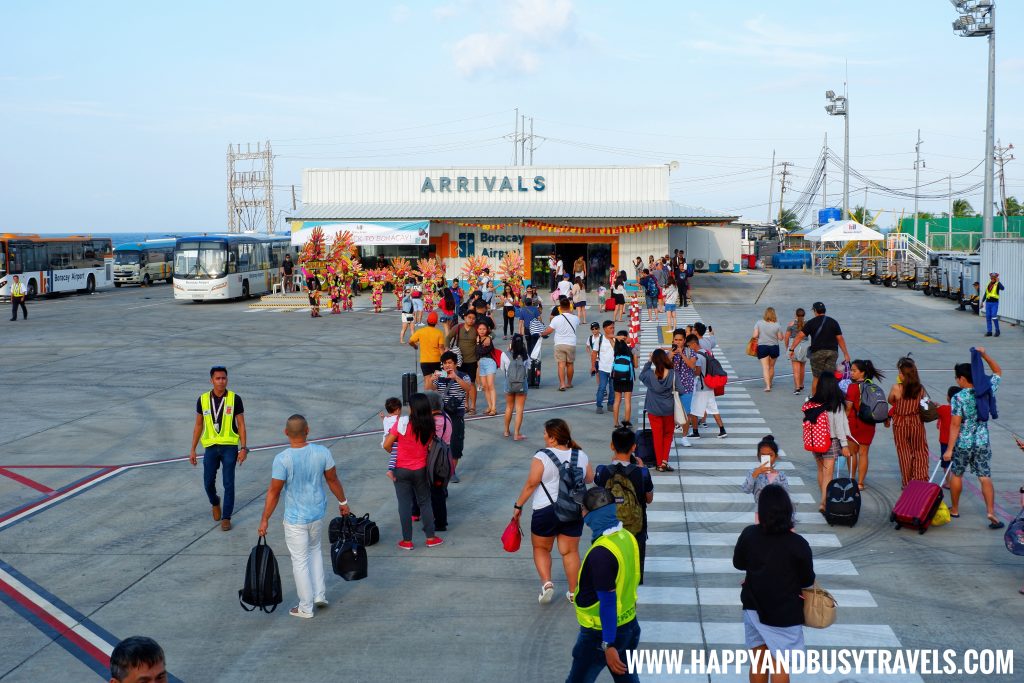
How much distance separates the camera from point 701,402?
48.1 feet

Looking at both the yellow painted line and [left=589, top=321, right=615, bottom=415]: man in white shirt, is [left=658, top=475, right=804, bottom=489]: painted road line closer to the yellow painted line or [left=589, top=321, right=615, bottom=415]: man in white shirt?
[left=589, top=321, right=615, bottom=415]: man in white shirt

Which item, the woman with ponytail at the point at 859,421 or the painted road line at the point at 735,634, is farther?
the woman with ponytail at the point at 859,421

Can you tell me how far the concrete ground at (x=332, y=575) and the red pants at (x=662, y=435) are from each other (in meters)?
0.40

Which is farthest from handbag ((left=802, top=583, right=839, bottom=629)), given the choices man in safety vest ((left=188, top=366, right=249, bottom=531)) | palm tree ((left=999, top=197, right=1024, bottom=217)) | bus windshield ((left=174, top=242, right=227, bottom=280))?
palm tree ((left=999, top=197, right=1024, bottom=217))

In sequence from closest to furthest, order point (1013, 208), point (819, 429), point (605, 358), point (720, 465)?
point (819, 429)
point (720, 465)
point (605, 358)
point (1013, 208)

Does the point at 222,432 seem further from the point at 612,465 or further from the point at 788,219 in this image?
the point at 788,219

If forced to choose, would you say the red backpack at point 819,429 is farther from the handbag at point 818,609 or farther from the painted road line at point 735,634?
the handbag at point 818,609

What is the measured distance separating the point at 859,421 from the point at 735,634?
173 inches

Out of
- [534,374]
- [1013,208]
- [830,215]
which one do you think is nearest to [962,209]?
[1013,208]

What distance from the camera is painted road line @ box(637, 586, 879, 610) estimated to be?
26.4 ft

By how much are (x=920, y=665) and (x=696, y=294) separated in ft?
117

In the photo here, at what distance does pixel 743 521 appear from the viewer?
10367 mm

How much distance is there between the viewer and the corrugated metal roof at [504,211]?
42688 mm

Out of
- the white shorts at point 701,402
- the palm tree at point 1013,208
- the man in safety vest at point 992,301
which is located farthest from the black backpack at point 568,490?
the palm tree at point 1013,208
